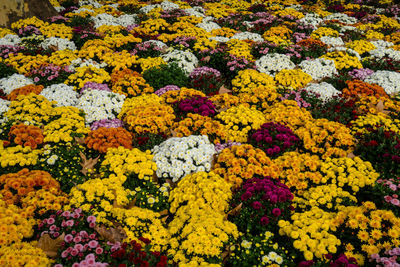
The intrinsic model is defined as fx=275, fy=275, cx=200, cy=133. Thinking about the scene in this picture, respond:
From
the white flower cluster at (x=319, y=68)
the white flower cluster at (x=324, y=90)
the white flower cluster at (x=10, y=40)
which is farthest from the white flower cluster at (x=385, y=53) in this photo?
the white flower cluster at (x=10, y=40)

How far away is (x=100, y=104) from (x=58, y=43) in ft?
17.9

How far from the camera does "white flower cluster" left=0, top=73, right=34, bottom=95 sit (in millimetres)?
8023

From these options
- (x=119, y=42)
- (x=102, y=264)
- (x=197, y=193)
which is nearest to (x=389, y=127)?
(x=197, y=193)

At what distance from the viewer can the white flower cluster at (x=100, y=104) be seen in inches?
277

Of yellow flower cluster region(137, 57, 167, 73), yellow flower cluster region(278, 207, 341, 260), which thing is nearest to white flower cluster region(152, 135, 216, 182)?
yellow flower cluster region(278, 207, 341, 260)

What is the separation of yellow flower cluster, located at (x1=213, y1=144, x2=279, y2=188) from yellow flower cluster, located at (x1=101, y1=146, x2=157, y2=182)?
51.6 inches

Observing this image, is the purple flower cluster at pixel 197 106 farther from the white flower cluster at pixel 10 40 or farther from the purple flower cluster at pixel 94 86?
the white flower cluster at pixel 10 40

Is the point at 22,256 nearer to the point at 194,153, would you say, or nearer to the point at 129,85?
the point at 194,153

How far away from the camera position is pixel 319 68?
32.4ft

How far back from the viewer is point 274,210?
14.3 feet

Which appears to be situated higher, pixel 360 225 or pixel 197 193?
pixel 360 225

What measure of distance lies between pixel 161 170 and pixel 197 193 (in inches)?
42.2

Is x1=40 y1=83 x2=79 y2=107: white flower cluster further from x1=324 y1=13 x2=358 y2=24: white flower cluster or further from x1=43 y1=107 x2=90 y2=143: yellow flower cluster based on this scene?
x1=324 y1=13 x2=358 y2=24: white flower cluster

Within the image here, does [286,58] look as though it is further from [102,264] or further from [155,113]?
[102,264]
